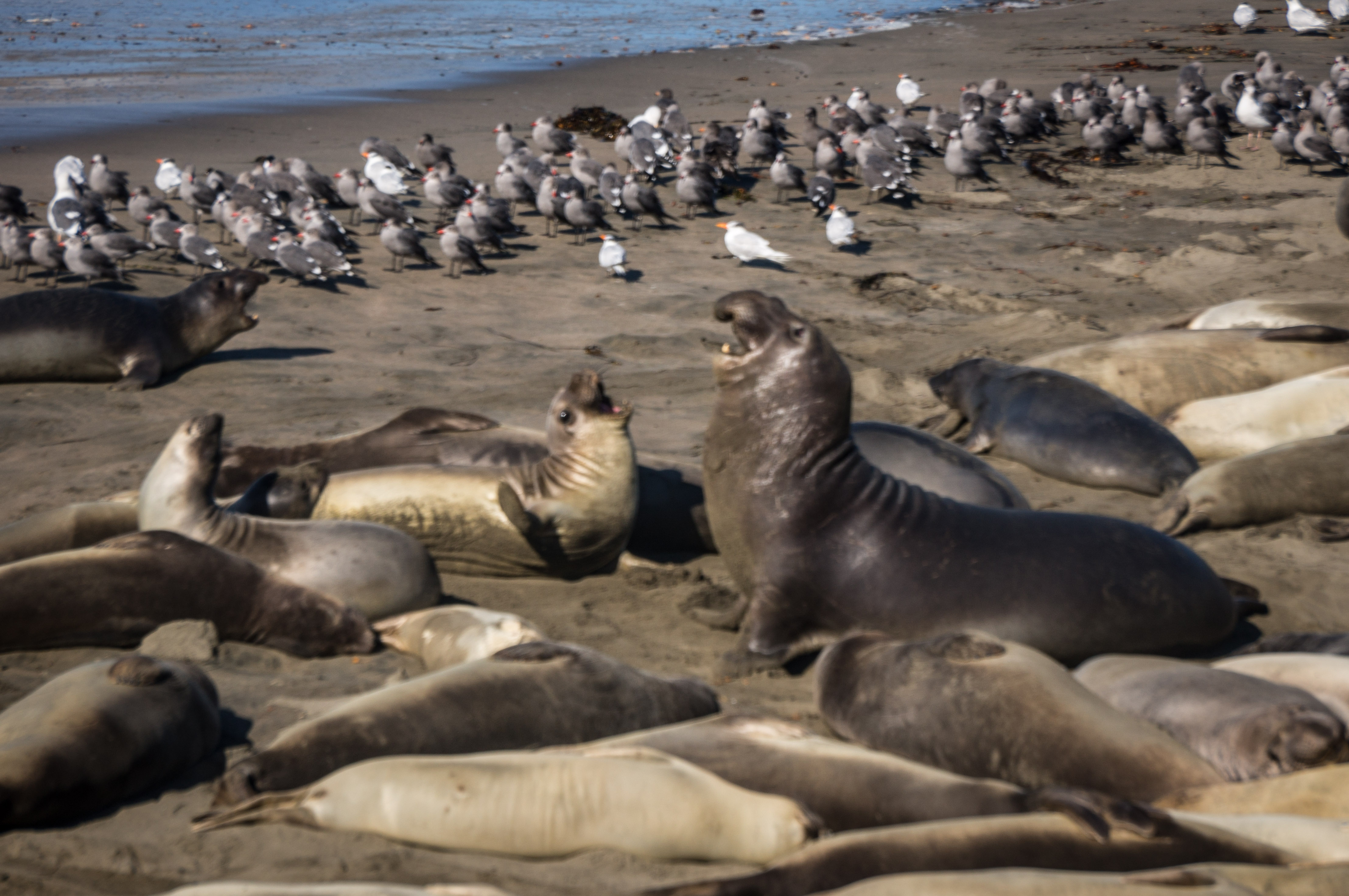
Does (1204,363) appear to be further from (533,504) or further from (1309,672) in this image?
(533,504)

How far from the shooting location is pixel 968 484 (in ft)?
17.6

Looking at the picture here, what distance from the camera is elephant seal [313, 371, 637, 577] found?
5.27m

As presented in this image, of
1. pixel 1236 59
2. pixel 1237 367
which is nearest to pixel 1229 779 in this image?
pixel 1237 367

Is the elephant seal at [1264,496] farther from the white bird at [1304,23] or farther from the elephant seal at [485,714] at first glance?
the white bird at [1304,23]

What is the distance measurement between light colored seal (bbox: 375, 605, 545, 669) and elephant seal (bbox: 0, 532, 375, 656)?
12 centimetres

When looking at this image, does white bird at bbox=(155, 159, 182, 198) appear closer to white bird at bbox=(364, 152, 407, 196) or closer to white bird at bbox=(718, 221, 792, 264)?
white bird at bbox=(364, 152, 407, 196)

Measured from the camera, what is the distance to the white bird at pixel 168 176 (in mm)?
12742

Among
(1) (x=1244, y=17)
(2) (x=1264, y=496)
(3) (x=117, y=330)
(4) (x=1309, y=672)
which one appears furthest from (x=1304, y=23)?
(4) (x=1309, y=672)

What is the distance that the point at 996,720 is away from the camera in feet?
10.9

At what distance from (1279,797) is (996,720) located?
0.71m

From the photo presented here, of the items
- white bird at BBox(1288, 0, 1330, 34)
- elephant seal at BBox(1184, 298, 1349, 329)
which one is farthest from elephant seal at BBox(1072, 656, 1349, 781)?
white bird at BBox(1288, 0, 1330, 34)

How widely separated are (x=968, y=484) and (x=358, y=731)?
3105mm

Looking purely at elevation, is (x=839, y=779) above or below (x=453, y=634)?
above

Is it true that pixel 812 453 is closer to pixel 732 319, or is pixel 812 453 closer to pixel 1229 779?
pixel 732 319
